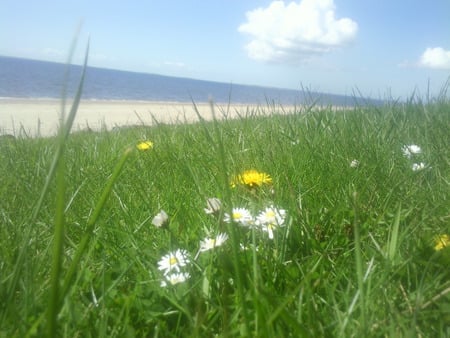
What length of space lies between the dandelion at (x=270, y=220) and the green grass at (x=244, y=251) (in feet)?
0.07

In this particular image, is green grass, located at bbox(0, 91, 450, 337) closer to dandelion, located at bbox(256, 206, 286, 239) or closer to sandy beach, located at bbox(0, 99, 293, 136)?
dandelion, located at bbox(256, 206, 286, 239)

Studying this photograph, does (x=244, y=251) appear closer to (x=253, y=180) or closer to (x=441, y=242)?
(x=441, y=242)

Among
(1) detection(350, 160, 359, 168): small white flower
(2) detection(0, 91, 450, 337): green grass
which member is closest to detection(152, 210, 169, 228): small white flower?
(2) detection(0, 91, 450, 337): green grass

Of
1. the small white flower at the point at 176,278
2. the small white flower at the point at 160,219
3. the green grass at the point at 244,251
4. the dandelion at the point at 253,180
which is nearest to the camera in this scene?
the green grass at the point at 244,251

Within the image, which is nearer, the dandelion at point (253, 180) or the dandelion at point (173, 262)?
the dandelion at point (173, 262)

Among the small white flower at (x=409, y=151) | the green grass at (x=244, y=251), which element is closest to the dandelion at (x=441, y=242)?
the green grass at (x=244, y=251)

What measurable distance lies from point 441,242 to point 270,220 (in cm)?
31

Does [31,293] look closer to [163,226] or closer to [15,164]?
[163,226]

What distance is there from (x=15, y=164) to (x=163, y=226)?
0.87 metres

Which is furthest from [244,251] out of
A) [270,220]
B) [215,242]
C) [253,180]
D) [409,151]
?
[409,151]

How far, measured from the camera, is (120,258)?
0.74 m

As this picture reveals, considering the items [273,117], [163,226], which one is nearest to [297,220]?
[163,226]

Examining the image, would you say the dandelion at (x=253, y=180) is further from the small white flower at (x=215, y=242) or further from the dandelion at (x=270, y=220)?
the small white flower at (x=215, y=242)

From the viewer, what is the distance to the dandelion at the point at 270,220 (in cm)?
74
